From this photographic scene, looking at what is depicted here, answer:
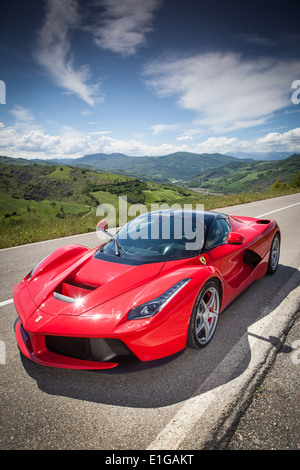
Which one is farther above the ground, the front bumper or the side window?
the side window

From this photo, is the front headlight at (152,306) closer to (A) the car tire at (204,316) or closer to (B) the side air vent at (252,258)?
(A) the car tire at (204,316)

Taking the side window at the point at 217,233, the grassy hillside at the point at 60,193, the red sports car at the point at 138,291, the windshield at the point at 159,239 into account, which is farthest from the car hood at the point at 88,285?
the grassy hillside at the point at 60,193

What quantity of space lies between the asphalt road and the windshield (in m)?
1.00

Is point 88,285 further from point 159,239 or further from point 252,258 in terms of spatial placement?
point 252,258

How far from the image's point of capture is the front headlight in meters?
1.98

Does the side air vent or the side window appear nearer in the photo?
the side window

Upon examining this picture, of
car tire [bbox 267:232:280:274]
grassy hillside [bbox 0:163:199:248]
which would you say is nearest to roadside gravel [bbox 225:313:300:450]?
car tire [bbox 267:232:280:274]

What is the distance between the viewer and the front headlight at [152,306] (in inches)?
77.9

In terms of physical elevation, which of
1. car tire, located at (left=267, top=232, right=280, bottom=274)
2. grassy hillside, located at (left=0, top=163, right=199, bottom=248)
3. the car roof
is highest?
grassy hillside, located at (left=0, top=163, right=199, bottom=248)

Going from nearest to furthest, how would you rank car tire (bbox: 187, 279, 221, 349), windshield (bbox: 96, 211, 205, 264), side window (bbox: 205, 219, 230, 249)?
car tire (bbox: 187, 279, 221, 349) < windshield (bbox: 96, 211, 205, 264) < side window (bbox: 205, 219, 230, 249)

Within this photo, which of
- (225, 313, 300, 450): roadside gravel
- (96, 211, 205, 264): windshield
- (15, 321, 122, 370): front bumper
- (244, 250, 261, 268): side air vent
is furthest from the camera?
(244, 250, 261, 268): side air vent

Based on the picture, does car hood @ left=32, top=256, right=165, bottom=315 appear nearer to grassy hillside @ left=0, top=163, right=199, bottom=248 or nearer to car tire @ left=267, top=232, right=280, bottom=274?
car tire @ left=267, top=232, right=280, bottom=274

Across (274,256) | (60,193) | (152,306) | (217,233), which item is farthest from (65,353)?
(60,193)

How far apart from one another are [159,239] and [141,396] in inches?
62.8
